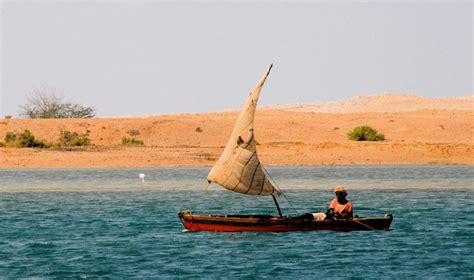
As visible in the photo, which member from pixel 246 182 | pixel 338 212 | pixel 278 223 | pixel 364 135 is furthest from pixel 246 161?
pixel 364 135

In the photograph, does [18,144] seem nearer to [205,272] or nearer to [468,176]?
[468,176]

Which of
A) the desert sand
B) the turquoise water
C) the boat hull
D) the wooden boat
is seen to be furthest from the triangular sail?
the desert sand

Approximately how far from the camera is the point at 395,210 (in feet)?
135

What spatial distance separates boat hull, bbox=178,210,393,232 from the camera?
31375mm

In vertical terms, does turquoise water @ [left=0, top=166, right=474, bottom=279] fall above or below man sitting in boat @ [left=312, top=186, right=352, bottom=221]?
below

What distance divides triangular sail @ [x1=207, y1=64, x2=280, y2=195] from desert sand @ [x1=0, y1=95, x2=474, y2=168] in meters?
40.4

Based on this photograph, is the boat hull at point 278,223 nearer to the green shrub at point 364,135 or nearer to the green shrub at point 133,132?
the green shrub at point 364,135

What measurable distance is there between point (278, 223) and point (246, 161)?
219cm

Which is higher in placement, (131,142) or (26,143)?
(131,142)

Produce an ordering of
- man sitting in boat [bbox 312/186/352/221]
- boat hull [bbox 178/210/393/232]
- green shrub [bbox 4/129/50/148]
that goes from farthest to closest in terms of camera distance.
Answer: green shrub [bbox 4/129/50/148]
man sitting in boat [bbox 312/186/352/221]
boat hull [bbox 178/210/393/232]

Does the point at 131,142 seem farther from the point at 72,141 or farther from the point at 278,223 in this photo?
the point at 278,223

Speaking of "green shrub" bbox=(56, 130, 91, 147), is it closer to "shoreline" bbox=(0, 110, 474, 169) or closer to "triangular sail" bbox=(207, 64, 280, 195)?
"shoreline" bbox=(0, 110, 474, 169)

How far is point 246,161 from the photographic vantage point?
1284 inches

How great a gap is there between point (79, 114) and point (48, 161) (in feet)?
136
